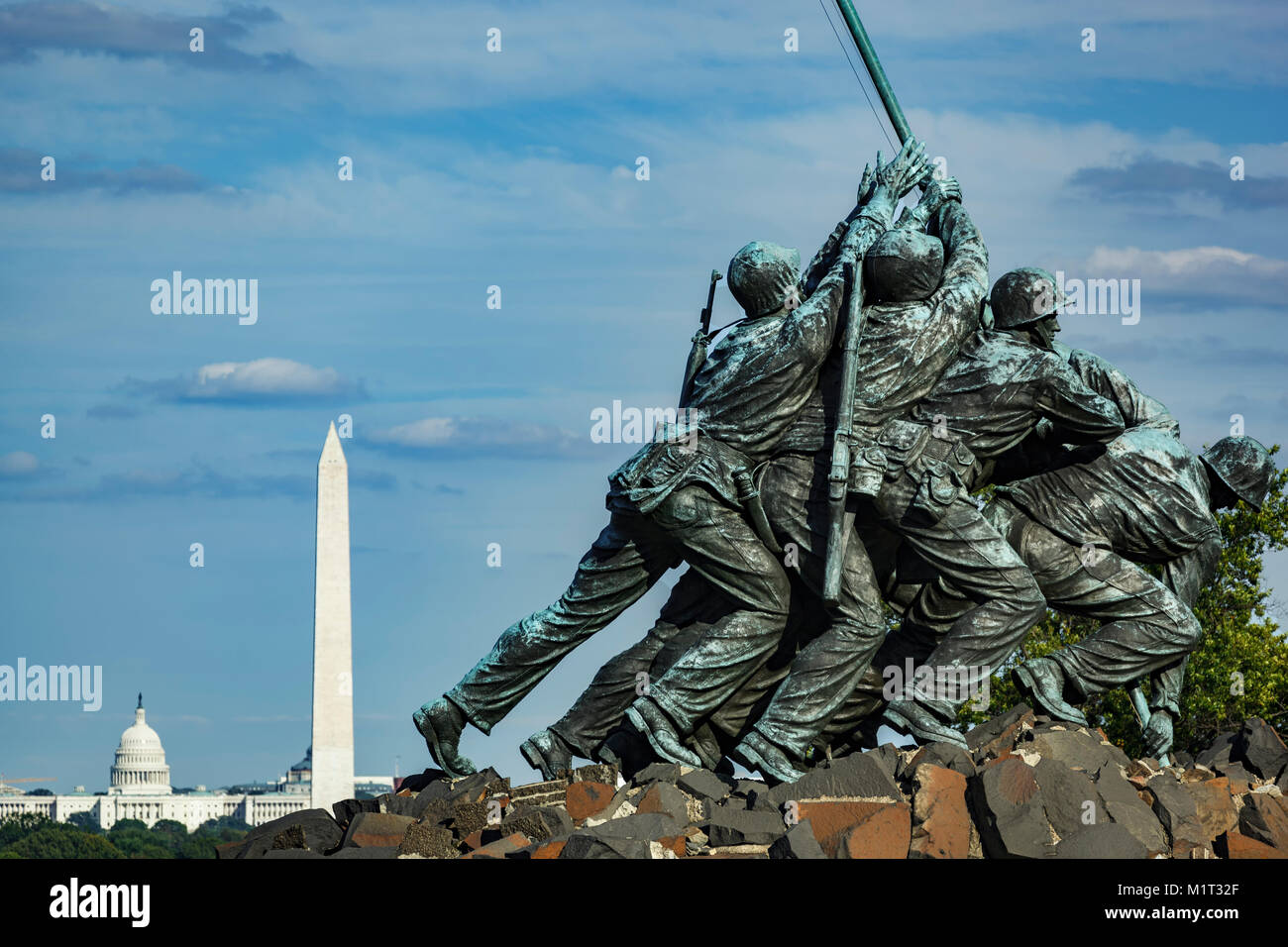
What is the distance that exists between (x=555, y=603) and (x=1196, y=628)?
4557 millimetres

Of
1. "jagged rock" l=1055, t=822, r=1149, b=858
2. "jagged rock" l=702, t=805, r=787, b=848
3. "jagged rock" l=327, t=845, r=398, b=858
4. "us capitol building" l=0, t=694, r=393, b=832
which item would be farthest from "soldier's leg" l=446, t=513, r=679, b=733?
"us capitol building" l=0, t=694, r=393, b=832

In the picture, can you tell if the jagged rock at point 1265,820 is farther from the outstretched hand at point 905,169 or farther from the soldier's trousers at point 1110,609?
the outstretched hand at point 905,169

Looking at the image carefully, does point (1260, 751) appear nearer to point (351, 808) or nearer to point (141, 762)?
point (351, 808)

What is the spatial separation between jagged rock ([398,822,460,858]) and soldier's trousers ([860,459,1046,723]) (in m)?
3.37

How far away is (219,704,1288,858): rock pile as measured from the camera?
1141 cm

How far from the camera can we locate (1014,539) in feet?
46.9

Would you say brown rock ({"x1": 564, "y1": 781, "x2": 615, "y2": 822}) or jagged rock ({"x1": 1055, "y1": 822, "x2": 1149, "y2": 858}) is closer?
jagged rock ({"x1": 1055, "y1": 822, "x2": 1149, "y2": 858})

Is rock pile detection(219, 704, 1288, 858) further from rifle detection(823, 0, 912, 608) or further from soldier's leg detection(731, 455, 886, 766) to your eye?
rifle detection(823, 0, 912, 608)

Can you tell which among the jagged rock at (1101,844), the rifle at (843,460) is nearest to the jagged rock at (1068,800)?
the jagged rock at (1101,844)

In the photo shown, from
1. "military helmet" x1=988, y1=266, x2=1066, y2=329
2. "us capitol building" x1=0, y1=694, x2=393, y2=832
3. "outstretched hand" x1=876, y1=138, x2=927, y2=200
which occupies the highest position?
"outstretched hand" x1=876, y1=138, x2=927, y2=200

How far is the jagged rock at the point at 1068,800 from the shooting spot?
1182 cm

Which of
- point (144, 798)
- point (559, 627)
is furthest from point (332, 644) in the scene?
point (144, 798)
